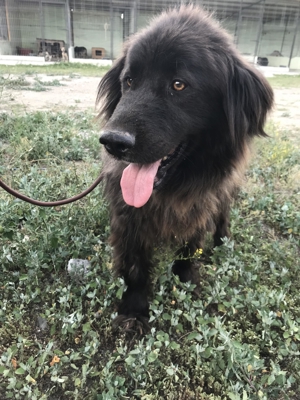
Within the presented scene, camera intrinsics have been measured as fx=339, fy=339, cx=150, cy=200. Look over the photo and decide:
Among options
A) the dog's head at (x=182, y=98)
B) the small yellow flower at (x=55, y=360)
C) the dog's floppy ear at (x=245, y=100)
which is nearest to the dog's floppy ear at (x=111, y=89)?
the dog's head at (x=182, y=98)

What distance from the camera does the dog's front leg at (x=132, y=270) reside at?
2018mm

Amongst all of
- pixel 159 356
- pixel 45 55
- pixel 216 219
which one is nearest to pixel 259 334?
pixel 159 356

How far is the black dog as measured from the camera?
5.51 feet

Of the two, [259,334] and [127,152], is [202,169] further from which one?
[259,334]

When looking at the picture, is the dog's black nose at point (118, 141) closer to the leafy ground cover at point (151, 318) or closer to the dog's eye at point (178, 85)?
the dog's eye at point (178, 85)

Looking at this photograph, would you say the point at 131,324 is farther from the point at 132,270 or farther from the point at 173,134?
the point at 173,134

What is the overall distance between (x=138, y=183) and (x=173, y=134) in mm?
303

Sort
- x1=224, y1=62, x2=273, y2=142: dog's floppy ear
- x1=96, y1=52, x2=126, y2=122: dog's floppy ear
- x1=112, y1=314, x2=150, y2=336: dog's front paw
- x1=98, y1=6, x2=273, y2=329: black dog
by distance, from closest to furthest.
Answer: x1=98, y1=6, x2=273, y2=329: black dog, x1=224, y1=62, x2=273, y2=142: dog's floppy ear, x1=112, y1=314, x2=150, y2=336: dog's front paw, x1=96, y1=52, x2=126, y2=122: dog's floppy ear

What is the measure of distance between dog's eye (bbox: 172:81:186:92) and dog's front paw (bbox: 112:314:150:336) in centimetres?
132

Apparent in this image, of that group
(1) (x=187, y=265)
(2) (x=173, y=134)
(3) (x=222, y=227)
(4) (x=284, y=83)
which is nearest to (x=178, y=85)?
(2) (x=173, y=134)

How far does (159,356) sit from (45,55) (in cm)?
1823

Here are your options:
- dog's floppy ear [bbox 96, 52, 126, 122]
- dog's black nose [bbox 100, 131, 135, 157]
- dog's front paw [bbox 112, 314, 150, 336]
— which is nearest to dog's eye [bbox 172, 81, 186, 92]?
dog's black nose [bbox 100, 131, 135, 157]

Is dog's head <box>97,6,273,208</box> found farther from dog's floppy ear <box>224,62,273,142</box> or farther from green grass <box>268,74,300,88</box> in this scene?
green grass <box>268,74,300,88</box>

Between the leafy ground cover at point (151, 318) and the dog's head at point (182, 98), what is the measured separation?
82 cm
